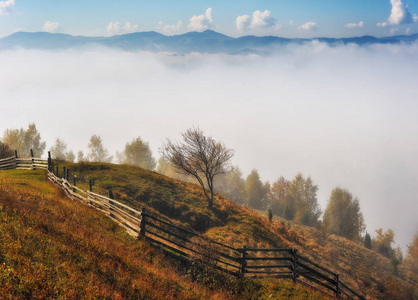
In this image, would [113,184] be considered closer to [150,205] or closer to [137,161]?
[150,205]

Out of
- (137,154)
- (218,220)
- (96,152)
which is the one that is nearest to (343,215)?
(218,220)

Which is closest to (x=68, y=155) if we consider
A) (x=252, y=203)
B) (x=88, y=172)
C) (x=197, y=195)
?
(x=252, y=203)

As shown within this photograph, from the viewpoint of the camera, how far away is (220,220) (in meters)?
31.5

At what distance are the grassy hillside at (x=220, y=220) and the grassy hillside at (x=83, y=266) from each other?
13.9m

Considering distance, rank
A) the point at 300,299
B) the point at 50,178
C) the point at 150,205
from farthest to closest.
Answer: the point at 150,205
the point at 50,178
the point at 300,299

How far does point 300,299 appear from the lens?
11.7 meters

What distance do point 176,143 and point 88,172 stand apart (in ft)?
40.4

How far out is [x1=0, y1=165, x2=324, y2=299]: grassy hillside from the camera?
246 inches

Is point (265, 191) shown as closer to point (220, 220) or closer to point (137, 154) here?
point (137, 154)

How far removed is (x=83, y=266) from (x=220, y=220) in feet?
81.3

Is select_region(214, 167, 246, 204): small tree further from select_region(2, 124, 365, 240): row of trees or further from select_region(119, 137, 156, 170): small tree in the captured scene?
select_region(119, 137, 156, 170): small tree

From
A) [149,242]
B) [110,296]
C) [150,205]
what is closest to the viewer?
[110,296]

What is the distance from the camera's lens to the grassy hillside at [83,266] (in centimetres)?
624

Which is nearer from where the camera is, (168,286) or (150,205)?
(168,286)
